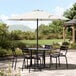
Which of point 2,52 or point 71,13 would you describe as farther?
point 71,13

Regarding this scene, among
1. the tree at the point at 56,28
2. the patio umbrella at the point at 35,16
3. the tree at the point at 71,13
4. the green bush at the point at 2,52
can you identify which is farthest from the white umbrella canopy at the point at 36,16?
the tree at the point at 71,13

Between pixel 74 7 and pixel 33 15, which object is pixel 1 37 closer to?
pixel 33 15

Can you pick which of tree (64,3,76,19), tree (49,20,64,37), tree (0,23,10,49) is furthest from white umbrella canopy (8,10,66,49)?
tree (64,3,76,19)

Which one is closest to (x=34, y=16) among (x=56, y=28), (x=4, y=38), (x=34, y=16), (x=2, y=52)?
(x=34, y=16)

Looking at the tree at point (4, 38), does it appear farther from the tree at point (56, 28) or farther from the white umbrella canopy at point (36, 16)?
the tree at point (56, 28)

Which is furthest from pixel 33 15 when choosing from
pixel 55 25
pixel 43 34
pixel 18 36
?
pixel 55 25

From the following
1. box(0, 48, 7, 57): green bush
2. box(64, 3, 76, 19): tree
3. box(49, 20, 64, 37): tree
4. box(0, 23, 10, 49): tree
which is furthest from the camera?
box(49, 20, 64, 37): tree

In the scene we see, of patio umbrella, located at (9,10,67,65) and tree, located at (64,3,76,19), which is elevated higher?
tree, located at (64,3,76,19)

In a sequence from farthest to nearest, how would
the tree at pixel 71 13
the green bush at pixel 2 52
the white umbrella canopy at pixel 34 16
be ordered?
the tree at pixel 71 13 < the green bush at pixel 2 52 < the white umbrella canopy at pixel 34 16

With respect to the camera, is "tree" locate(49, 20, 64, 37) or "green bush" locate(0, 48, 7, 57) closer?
"green bush" locate(0, 48, 7, 57)

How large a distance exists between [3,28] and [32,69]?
294 inches

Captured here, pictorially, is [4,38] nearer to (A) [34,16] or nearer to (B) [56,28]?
(A) [34,16]

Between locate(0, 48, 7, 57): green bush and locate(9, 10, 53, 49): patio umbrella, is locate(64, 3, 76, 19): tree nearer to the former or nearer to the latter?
locate(0, 48, 7, 57): green bush

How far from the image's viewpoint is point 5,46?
17.8m
